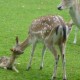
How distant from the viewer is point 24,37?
10.1 metres

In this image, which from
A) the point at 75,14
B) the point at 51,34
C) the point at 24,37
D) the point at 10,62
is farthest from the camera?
the point at 24,37

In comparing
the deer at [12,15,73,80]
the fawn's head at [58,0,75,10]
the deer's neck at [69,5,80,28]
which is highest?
the fawn's head at [58,0,75,10]

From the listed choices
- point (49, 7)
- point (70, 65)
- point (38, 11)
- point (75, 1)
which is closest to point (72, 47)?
point (70, 65)

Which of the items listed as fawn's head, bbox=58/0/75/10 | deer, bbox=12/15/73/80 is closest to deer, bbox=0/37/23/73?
deer, bbox=12/15/73/80

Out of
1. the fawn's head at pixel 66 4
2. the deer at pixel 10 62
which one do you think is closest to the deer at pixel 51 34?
the deer at pixel 10 62

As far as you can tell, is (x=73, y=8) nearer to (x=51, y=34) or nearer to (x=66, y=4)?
(x=66, y=4)

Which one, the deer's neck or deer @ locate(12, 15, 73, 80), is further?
the deer's neck

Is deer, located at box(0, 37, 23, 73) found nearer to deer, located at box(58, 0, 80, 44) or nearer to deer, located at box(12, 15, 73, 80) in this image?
deer, located at box(12, 15, 73, 80)

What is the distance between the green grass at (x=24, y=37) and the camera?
22.8 feet

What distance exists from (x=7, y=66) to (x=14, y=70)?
0.16 metres

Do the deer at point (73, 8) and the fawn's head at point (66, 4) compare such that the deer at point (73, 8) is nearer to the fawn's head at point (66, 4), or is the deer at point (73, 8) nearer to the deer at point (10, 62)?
the fawn's head at point (66, 4)

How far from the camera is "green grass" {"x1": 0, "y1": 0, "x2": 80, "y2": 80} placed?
6957mm

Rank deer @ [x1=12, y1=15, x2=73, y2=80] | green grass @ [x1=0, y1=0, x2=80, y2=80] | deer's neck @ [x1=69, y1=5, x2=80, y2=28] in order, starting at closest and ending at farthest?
1. deer @ [x1=12, y1=15, x2=73, y2=80]
2. deer's neck @ [x1=69, y1=5, x2=80, y2=28]
3. green grass @ [x1=0, y1=0, x2=80, y2=80]

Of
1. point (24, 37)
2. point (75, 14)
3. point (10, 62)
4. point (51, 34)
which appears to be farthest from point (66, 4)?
point (24, 37)
